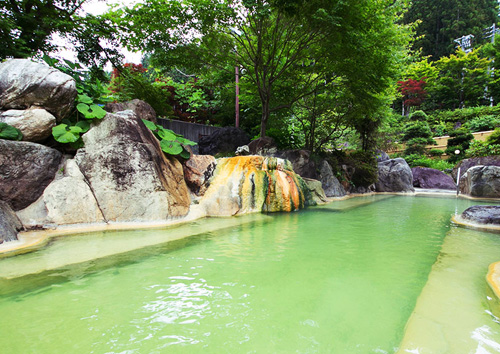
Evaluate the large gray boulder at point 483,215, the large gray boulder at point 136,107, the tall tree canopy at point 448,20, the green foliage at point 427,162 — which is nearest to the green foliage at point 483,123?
the green foliage at point 427,162

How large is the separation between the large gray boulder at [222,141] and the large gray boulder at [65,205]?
7030 mm

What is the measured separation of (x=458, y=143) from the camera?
20078 millimetres

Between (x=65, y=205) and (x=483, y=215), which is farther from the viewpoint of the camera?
(x=483, y=215)

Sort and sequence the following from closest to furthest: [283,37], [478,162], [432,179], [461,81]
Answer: [283,37]
[478,162]
[432,179]
[461,81]

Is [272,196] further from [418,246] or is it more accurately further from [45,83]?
[45,83]

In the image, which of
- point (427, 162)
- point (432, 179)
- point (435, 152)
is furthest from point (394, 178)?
point (435, 152)

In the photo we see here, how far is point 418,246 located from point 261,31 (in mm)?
8266

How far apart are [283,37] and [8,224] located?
9.83 m

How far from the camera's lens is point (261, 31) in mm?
9289

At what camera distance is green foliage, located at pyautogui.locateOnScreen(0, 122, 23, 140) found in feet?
15.1

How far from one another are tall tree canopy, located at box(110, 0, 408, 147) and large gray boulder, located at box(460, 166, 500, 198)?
5581mm

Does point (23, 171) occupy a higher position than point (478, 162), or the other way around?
point (478, 162)

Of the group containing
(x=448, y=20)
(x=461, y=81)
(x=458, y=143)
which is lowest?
(x=458, y=143)

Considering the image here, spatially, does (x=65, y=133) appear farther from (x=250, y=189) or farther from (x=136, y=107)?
(x=250, y=189)
